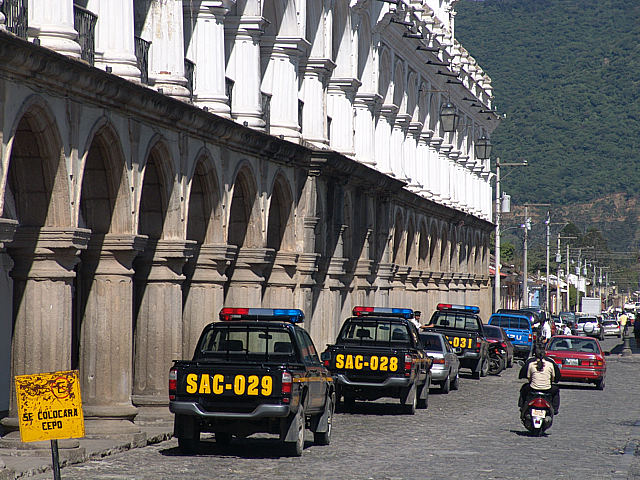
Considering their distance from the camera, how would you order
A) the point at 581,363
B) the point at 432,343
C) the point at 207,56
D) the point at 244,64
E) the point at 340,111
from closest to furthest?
the point at 207,56 < the point at 244,64 < the point at 432,343 < the point at 581,363 < the point at 340,111

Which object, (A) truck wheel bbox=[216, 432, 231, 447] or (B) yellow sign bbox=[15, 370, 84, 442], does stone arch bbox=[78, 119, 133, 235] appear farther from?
(B) yellow sign bbox=[15, 370, 84, 442]

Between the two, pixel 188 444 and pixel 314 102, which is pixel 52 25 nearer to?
pixel 188 444

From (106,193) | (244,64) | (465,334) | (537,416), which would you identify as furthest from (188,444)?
(465,334)

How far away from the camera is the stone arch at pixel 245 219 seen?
28.8m

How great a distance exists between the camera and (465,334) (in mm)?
39438

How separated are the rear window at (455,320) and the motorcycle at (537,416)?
1866 cm

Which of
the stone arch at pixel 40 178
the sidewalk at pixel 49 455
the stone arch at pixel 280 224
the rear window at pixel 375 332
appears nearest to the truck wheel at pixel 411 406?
the rear window at pixel 375 332

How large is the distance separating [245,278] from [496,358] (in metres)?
16.3

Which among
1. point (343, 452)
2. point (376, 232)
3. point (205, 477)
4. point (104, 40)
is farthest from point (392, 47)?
point (205, 477)

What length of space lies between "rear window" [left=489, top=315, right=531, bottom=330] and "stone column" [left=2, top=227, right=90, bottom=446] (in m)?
36.7

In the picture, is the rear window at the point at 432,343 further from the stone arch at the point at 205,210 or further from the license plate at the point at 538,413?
the license plate at the point at 538,413

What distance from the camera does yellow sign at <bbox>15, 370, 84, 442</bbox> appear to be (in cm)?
1262

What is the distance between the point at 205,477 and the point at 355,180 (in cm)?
2307

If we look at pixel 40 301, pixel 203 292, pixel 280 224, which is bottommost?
pixel 40 301
